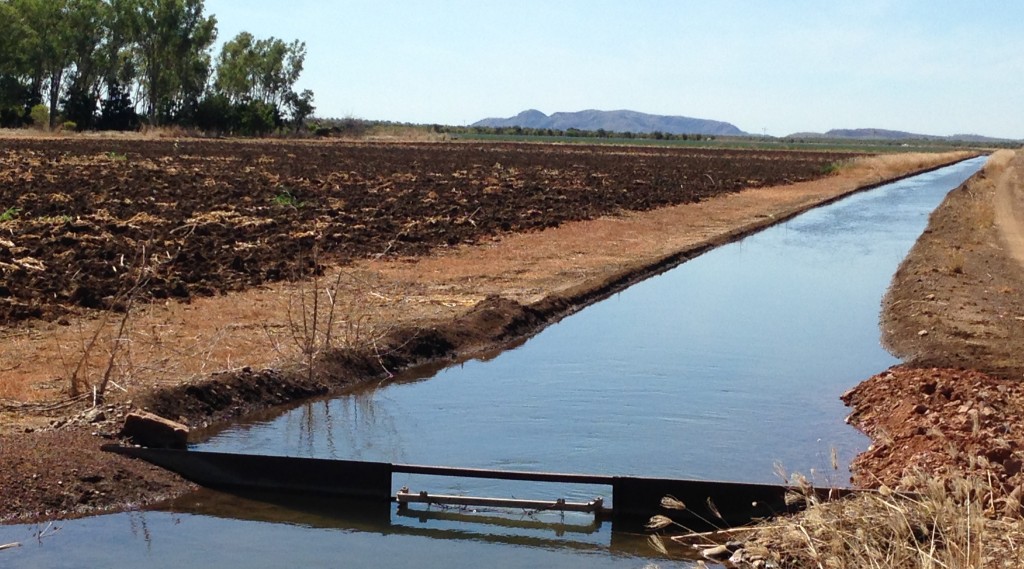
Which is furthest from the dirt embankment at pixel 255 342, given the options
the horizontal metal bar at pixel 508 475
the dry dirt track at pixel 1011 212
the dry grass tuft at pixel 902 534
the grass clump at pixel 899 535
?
the dry dirt track at pixel 1011 212

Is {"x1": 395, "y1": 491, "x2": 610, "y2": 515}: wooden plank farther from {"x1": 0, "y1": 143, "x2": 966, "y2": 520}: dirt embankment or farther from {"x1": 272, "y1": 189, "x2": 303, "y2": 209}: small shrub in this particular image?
{"x1": 272, "y1": 189, "x2": 303, "y2": 209}: small shrub

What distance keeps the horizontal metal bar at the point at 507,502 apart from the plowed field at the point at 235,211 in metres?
3.33

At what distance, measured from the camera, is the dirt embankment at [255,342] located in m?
8.81

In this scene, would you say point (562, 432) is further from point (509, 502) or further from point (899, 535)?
point (899, 535)

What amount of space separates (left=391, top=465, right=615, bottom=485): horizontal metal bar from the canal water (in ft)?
0.95

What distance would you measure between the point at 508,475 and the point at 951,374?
228 inches

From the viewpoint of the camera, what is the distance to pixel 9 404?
33.1ft

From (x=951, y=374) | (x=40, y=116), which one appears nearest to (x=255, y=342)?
(x=951, y=374)

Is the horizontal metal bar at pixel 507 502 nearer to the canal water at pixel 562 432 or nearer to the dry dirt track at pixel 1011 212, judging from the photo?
the canal water at pixel 562 432

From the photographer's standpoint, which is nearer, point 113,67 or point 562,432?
point 562,432

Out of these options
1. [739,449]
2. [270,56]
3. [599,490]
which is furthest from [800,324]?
[270,56]

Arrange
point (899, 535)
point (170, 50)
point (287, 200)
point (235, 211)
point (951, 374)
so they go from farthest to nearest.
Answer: point (170, 50), point (287, 200), point (235, 211), point (951, 374), point (899, 535)

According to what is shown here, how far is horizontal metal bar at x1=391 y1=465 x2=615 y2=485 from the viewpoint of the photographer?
864 cm

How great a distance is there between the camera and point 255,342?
1339 centimetres
